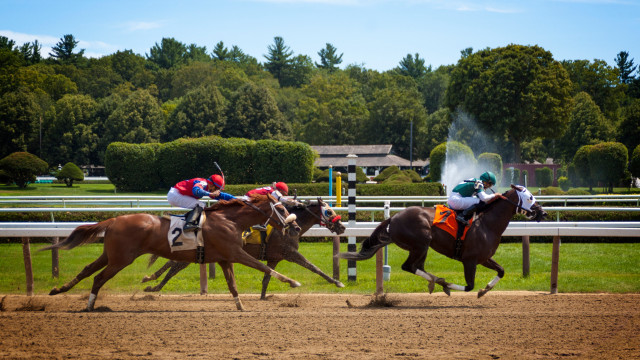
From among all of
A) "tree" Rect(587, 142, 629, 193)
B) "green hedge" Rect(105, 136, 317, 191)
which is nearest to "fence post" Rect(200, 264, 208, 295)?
"green hedge" Rect(105, 136, 317, 191)

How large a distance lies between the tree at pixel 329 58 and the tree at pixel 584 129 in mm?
57254

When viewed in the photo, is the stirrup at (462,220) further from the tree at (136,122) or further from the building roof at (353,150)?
the building roof at (353,150)

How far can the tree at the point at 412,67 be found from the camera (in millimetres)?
94000

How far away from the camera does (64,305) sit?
6875 mm

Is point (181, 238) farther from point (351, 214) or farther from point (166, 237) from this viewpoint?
point (351, 214)

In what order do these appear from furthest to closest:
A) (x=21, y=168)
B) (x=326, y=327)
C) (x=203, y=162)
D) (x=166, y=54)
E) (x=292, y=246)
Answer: (x=166, y=54) → (x=21, y=168) → (x=203, y=162) → (x=292, y=246) → (x=326, y=327)

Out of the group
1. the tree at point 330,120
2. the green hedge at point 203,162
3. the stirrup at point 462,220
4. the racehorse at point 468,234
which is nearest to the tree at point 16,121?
the green hedge at point 203,162

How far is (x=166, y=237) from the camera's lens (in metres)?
6.56

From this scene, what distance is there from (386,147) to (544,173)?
16.9m

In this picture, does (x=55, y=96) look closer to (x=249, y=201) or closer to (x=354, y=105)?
(x=354, y=105)

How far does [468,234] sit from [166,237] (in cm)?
324

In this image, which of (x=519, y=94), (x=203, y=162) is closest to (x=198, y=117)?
(x=203, y=162)

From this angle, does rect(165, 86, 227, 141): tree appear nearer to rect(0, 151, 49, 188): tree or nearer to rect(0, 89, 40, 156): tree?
rect(0, 89, 40, 156): tree

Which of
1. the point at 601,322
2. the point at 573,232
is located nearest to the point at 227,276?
the point at 601,322
